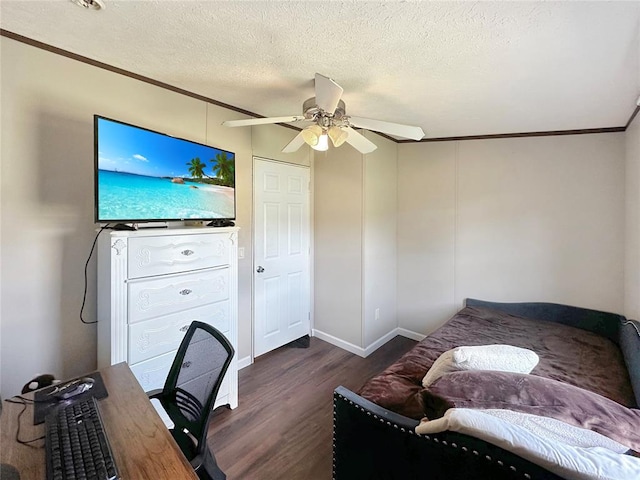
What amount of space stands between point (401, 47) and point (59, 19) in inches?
68.4

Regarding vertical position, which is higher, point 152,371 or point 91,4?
point 91,4

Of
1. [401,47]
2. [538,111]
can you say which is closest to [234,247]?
[401,47]

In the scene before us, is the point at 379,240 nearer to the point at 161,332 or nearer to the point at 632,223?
the point at 632,223

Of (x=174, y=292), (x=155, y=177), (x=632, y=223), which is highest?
(x=155, y=177)

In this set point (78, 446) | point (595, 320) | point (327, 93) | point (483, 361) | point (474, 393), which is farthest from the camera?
point (595, 320)

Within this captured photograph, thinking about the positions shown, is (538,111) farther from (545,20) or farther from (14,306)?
(14,306)

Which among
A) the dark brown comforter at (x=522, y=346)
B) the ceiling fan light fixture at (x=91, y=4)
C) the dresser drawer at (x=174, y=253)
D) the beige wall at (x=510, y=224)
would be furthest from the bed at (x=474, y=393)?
the ceiling fan light fixture at (x=91, y=4)

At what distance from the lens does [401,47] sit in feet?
5.30

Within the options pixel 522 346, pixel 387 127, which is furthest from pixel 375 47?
pixel 522 346

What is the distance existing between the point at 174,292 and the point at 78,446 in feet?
3.41

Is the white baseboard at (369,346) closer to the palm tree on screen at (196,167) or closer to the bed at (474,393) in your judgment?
the bed at (474,393)

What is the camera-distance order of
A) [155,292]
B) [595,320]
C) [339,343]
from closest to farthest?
[155,292]
[595,320]
[339,343]

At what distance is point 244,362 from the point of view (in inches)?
119

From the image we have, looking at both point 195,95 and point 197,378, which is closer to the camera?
point 197,378
